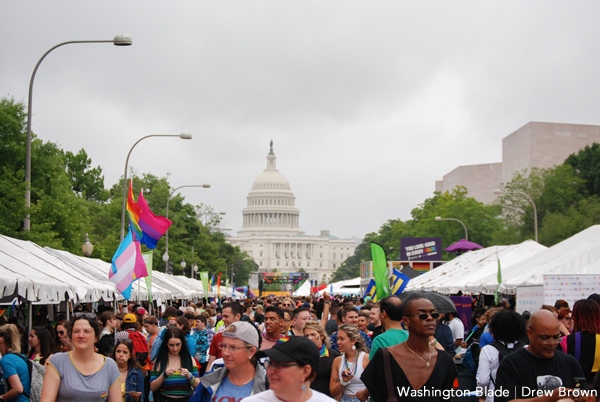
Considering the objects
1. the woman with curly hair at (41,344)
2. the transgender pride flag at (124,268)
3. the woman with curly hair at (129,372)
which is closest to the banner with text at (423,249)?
the transgender pride flag at (124,268)

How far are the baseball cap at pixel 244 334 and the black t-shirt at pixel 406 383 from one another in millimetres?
773

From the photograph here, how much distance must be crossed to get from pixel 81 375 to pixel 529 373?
3222mm

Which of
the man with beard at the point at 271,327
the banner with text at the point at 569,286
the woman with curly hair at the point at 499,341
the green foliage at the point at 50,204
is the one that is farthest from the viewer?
the green foliage at the point at 50,204

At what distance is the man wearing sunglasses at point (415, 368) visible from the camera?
189 inches

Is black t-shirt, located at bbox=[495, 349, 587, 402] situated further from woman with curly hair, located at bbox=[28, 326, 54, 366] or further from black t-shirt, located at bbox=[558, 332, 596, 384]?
woman with curly hair, located at bbox=[28, 326, 54, 366]

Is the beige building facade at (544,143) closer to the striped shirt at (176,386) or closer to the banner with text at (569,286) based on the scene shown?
the banner with text at (569,286)

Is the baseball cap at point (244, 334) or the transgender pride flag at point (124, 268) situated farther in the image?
the transgender pride flag at point (124, 268)

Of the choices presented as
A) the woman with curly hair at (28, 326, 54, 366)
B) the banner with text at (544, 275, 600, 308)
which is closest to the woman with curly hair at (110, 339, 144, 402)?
the woman with curly hair at (28, 326, 54, 366)

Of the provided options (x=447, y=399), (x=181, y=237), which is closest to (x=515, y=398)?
(x=447, y=399)

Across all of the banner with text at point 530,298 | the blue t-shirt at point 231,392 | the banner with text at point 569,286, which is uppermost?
the banner with text at point 569,286

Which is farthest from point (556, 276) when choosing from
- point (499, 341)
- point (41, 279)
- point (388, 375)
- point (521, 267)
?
point (388, 375)

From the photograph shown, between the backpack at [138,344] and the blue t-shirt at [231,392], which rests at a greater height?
the blue t-shirt at [231,392]

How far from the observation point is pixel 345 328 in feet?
22.5

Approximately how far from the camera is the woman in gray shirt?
230 inches
